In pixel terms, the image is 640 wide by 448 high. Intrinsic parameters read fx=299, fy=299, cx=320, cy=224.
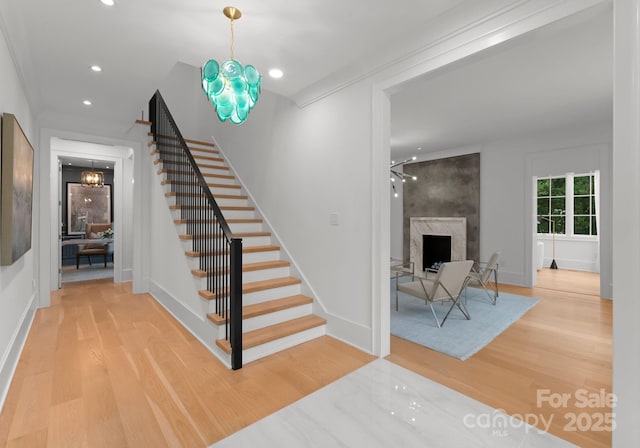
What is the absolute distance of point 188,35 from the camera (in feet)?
8.03

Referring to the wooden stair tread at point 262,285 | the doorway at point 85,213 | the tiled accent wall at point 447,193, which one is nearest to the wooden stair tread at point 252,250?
the wooden stair tread at point 262,285

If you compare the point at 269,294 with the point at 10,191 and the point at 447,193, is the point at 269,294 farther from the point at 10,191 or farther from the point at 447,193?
the point at 447,193

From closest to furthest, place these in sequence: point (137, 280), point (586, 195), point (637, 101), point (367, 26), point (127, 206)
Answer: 1. point (637, 101)
2. point (367, 26)
3. point (137, 280)
4. point (127, 206)
5. point (586, 195)

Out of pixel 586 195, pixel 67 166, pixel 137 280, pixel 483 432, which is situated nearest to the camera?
pixel 483 432

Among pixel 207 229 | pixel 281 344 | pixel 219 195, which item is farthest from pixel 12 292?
pixel 219 195

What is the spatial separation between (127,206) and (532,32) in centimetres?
667

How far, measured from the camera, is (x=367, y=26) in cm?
235

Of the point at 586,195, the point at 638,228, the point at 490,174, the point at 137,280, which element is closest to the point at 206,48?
the point at 638,228

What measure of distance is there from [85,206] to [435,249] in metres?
9.39

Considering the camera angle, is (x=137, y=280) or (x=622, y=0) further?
(x=137, y=280)

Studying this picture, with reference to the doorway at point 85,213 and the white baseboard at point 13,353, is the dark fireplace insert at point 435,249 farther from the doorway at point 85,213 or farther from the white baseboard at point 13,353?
the doorway at point 85,213

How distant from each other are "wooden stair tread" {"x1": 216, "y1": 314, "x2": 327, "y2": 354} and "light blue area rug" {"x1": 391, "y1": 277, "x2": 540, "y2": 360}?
96cm

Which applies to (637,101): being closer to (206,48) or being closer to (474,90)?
(474,90)

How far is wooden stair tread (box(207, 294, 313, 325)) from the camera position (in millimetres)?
2880
